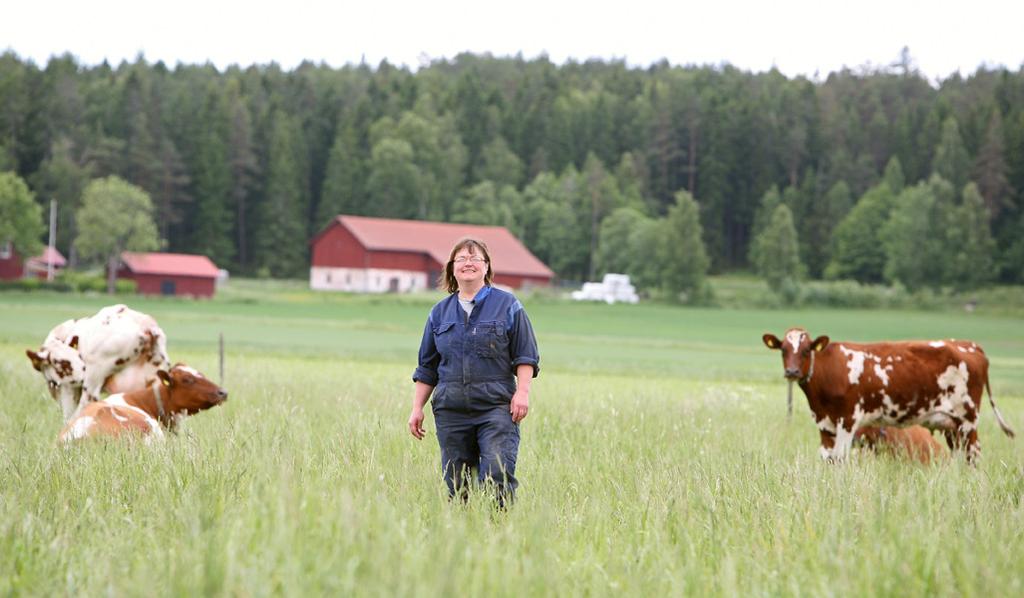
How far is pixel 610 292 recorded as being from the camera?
297 ft

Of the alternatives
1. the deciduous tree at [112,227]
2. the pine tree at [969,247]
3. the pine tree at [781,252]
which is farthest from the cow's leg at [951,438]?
the pine tree at [969,247]

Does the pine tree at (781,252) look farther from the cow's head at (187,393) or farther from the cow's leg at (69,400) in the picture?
the cow's head at (187,393)

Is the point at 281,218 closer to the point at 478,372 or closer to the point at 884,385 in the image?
the point at 884,385

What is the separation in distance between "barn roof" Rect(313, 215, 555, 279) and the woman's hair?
84.1 meters

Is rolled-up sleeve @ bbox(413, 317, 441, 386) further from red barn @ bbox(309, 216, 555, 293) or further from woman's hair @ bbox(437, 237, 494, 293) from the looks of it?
red barn @ bbox(309, 216, 555, 293)

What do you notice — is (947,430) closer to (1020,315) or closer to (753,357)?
(753,357)

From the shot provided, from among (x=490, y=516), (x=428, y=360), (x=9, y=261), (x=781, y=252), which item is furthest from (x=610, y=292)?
(x=490, y=516)

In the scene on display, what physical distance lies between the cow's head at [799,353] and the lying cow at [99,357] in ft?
23.9

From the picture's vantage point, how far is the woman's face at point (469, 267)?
25.3 ft

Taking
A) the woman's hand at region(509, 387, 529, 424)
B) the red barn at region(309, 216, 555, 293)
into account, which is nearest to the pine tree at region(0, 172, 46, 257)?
the red barn at region(309, 216, 555, 293)

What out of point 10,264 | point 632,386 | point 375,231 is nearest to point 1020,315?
point 375,231

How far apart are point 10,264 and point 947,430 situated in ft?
267

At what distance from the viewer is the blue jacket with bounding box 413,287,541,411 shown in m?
7.61

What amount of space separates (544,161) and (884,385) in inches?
5217
